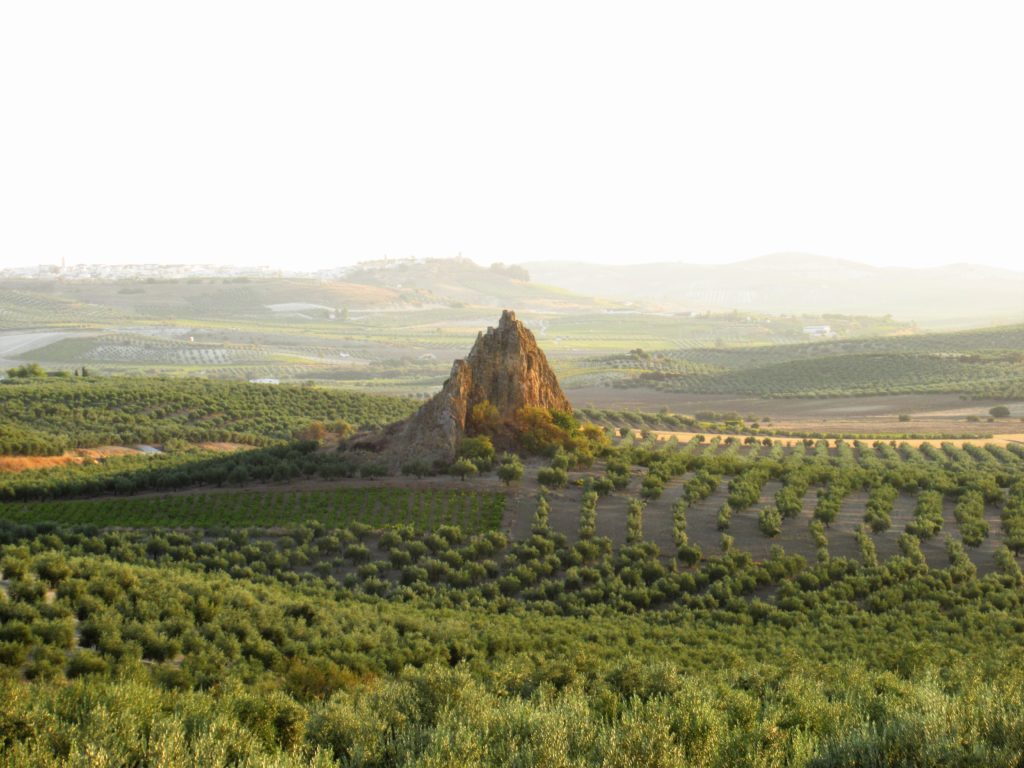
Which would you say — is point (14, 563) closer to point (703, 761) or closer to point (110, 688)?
point (110, 688)

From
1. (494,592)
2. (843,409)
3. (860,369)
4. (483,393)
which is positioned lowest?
(494,592)

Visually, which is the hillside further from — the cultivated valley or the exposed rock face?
the exposed rock face

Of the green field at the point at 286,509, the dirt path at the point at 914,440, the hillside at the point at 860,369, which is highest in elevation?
the hillside at the point at 860,369

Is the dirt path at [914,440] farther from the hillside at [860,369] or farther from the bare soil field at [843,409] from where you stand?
the hillside at [860,369]

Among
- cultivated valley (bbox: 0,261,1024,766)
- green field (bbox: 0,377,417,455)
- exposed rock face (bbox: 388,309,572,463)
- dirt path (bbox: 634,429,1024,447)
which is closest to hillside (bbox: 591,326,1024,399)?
dirt path (bbox: 634,429,1024,447)

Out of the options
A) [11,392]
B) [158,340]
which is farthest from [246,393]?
[158,340]

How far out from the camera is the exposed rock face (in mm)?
39125

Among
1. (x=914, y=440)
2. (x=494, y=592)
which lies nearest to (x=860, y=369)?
(x=914, y=440)

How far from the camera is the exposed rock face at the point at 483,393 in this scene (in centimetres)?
3912

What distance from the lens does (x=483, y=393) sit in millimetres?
41281

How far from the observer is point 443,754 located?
1188 cm

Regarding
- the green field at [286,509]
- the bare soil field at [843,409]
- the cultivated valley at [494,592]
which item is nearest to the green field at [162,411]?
the cultivated valley at [494,592]

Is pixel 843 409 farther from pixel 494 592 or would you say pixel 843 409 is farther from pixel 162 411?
pixel 494 592

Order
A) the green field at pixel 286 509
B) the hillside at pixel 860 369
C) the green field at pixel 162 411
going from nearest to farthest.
→ the green field at pixel 286 509, the green field at pixel 162 411, the hillside at pixel 860 369
